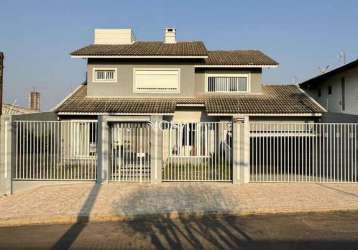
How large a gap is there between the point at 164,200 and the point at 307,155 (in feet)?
22.3

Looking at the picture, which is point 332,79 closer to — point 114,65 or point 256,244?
point 114,65

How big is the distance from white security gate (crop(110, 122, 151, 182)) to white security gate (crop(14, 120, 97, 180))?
2.43 ft

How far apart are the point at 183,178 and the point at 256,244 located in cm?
774

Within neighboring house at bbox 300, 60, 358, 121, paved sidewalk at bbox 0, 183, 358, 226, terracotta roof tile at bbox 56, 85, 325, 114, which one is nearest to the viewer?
paved sidewalk at bbox 0, 183, 358, 226

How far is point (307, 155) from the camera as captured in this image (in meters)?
16.3

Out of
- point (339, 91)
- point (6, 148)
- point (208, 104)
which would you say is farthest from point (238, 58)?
point (6, 148)

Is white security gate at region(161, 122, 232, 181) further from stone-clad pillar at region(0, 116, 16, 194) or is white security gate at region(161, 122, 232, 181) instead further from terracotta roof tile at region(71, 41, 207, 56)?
terracotta roof tile at region(71, 41, 207, 56)

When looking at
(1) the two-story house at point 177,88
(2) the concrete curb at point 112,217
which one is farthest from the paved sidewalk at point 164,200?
(1) the two-story house at point 177,88

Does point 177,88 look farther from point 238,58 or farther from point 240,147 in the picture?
point 240,147

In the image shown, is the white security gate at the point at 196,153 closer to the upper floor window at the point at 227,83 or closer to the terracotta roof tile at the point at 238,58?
the upper floor window at the point at 227,83

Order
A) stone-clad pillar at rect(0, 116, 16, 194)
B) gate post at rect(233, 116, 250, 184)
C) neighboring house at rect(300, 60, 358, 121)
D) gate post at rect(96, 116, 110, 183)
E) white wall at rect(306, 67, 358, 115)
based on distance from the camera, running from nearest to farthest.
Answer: stone-clad pillar at rect(0, 116, 16, 194) < gate post at rect(233, 116, 250, 184) < gate post at rect(96, 116, 110, 183) < neighboring house at rect(300, 60, 358, 121) < white wall at rect(306, 67, 358, 115)

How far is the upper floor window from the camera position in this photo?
79.9 feet

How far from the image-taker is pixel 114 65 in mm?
23859

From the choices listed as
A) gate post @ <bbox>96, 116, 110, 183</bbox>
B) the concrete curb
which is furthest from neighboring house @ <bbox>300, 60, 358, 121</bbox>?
gate post @ <bbox>96, 116, 110, 183</bbox>
